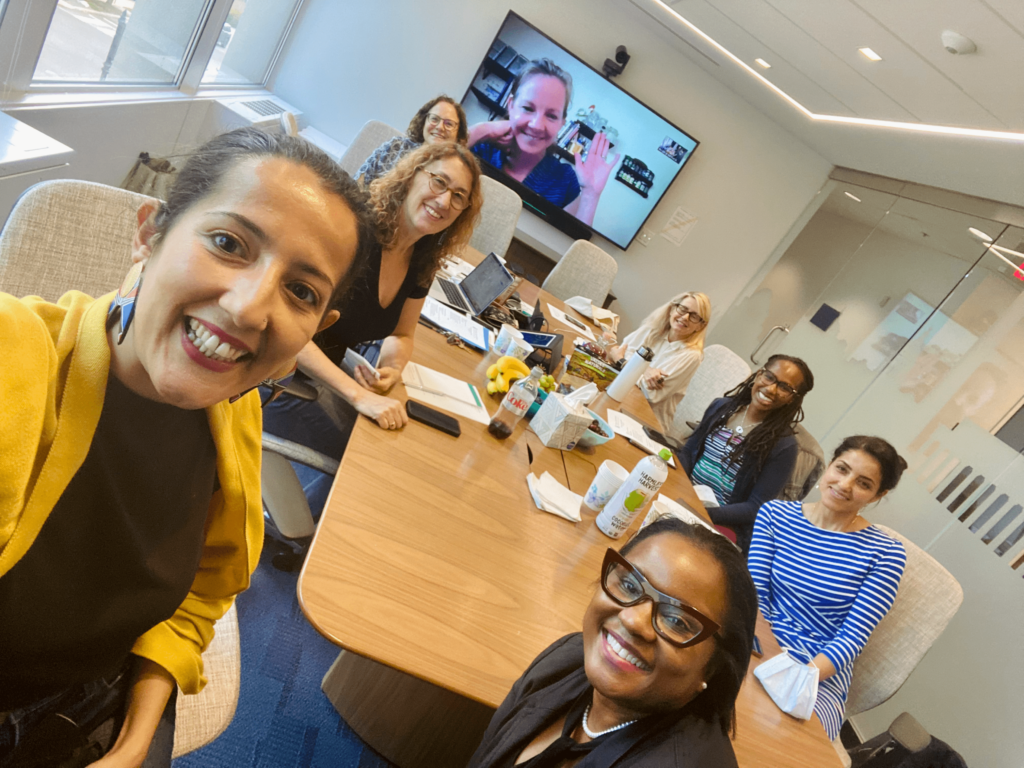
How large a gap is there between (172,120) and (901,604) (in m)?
4.12

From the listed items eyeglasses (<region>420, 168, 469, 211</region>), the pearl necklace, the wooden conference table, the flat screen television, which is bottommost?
the wooden conference table

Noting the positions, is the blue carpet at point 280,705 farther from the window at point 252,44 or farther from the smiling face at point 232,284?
the window at point 252,44

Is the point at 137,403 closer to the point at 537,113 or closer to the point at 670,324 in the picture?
the point at 670,324

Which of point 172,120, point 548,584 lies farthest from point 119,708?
point 172,120

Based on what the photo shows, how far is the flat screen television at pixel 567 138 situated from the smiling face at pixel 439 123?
6.03ft

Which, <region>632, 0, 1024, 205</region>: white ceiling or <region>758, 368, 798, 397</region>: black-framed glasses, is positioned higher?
<region>632, 0, 1024, 205</region>: white ceiling

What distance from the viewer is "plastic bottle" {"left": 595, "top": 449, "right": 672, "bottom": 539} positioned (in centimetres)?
165

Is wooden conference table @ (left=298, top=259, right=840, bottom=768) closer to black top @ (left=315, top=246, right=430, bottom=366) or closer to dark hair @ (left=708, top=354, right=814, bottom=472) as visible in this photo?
black top @ (left=315, top=246, right=430, bottom=366)

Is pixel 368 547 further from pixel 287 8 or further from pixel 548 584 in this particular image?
pixel 287 8

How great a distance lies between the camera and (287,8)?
16.9 ft

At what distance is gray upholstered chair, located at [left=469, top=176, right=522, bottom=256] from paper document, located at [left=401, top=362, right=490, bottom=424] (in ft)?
7.24

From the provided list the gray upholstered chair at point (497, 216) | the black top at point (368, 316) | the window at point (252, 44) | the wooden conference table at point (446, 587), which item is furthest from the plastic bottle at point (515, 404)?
the window at point (252, 44)

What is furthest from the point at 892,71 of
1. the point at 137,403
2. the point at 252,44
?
the point at 252,44

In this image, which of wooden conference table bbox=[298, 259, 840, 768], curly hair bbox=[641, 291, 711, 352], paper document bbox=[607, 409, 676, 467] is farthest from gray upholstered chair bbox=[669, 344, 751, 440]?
wooden conference table bbox=[298, 259, 840, 768]
